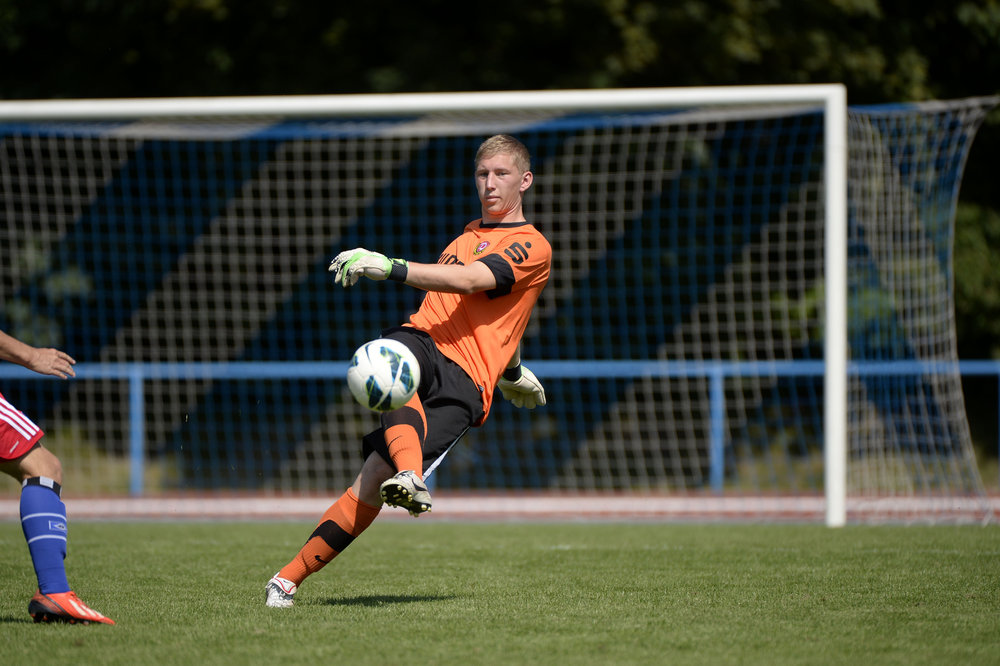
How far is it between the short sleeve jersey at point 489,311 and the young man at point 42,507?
1508mm

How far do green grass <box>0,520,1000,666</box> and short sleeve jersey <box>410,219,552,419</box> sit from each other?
3.41ft

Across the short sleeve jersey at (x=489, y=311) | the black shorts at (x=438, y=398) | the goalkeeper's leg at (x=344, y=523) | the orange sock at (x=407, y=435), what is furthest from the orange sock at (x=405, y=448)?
the short sleeve jersey at (x=489, y=311)

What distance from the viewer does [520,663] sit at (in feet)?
12.0

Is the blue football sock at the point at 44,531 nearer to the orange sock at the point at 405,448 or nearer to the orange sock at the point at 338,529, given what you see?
the orange sock at the point at 338,529

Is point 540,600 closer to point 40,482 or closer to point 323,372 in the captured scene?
point 40,482

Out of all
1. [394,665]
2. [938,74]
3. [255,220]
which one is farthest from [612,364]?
[394,665]

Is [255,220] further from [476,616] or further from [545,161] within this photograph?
[476,616]

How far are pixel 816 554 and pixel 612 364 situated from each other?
5.34 meters

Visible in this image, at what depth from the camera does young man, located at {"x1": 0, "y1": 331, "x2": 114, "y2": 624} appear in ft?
14.2

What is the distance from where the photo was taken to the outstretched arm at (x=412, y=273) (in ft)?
14.2

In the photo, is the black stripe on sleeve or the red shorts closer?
the red shorts

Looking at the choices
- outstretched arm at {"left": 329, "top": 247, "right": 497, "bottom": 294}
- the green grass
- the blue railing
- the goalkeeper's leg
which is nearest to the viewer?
the green grass

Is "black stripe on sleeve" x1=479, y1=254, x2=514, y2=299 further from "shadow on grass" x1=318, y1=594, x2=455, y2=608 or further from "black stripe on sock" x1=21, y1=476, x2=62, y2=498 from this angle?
"black stripe on sock" x1=21, y1=476, x2=62, y2=498

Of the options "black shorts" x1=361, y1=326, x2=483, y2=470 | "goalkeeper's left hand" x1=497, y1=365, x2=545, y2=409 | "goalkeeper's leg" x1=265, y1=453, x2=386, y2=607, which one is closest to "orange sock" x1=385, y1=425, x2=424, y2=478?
"black shorts" x1=361, y1=326, x2=483, y2=470
